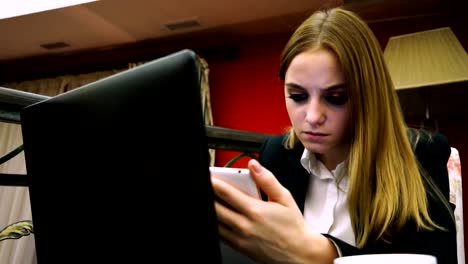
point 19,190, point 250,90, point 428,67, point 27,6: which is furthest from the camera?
point 19,190

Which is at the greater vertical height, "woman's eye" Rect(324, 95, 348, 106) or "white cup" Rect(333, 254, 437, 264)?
"woman's eye" Rect(324, 95, 348, 106)

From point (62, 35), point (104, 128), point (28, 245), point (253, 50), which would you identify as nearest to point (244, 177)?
point (104, 128)

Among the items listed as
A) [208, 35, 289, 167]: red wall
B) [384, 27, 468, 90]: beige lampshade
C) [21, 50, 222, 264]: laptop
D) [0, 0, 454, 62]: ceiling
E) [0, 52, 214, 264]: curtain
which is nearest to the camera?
[21, 50, 222, 264]: laptop

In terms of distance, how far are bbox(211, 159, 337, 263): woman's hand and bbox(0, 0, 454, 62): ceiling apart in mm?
2941

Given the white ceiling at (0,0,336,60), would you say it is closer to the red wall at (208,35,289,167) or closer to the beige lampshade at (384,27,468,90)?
the red wall at (208,35,289,167)

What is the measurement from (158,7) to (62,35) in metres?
1.09

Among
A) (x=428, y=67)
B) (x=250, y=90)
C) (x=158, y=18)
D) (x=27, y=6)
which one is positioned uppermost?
(x=27, y=6)

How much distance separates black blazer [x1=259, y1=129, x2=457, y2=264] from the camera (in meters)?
0.80

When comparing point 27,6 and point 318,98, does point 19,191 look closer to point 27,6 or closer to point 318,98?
point 27,6

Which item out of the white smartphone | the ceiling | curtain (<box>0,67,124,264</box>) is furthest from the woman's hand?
Answer: curtain (<box>0,67,124,264</box>)

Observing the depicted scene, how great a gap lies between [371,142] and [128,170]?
1.80ft

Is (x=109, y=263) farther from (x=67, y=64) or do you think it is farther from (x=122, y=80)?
(x=67, y=64)

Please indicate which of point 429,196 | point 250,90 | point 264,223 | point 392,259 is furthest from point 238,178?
point 250,90

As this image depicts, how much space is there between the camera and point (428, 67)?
2.11 meters
